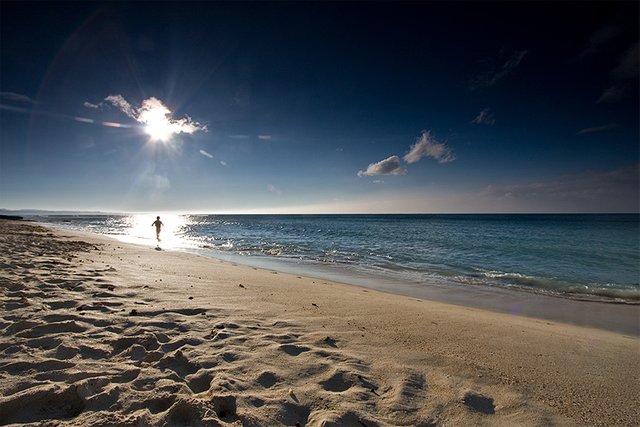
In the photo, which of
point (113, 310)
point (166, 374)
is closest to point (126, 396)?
point (166, 374)

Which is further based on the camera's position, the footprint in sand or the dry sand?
the footprint in sand

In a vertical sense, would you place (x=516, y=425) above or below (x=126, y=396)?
below

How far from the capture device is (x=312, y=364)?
3492mm

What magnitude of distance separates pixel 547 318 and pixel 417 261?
8.66 metres

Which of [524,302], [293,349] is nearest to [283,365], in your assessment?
[293,349]

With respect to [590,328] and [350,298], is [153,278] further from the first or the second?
[590,328]

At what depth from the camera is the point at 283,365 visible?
3.45m

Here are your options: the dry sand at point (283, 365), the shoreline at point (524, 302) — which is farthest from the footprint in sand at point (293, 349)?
the shoreline at point (524, 302)

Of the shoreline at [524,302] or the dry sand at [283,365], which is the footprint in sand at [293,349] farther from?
the shoreline at [524,302]

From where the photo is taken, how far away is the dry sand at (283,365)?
259 cm

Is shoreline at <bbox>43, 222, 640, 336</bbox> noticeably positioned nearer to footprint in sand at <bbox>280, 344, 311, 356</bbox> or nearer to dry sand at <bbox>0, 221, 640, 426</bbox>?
dry sand at <bbox>0, 221, 640, 426</bbox>

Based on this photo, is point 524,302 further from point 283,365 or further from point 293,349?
point 283,365

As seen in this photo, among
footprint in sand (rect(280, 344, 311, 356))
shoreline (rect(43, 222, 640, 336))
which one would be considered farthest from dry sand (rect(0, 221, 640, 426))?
shoreline (rect(43, 222, 640, 336))

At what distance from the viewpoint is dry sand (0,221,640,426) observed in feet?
8.50
